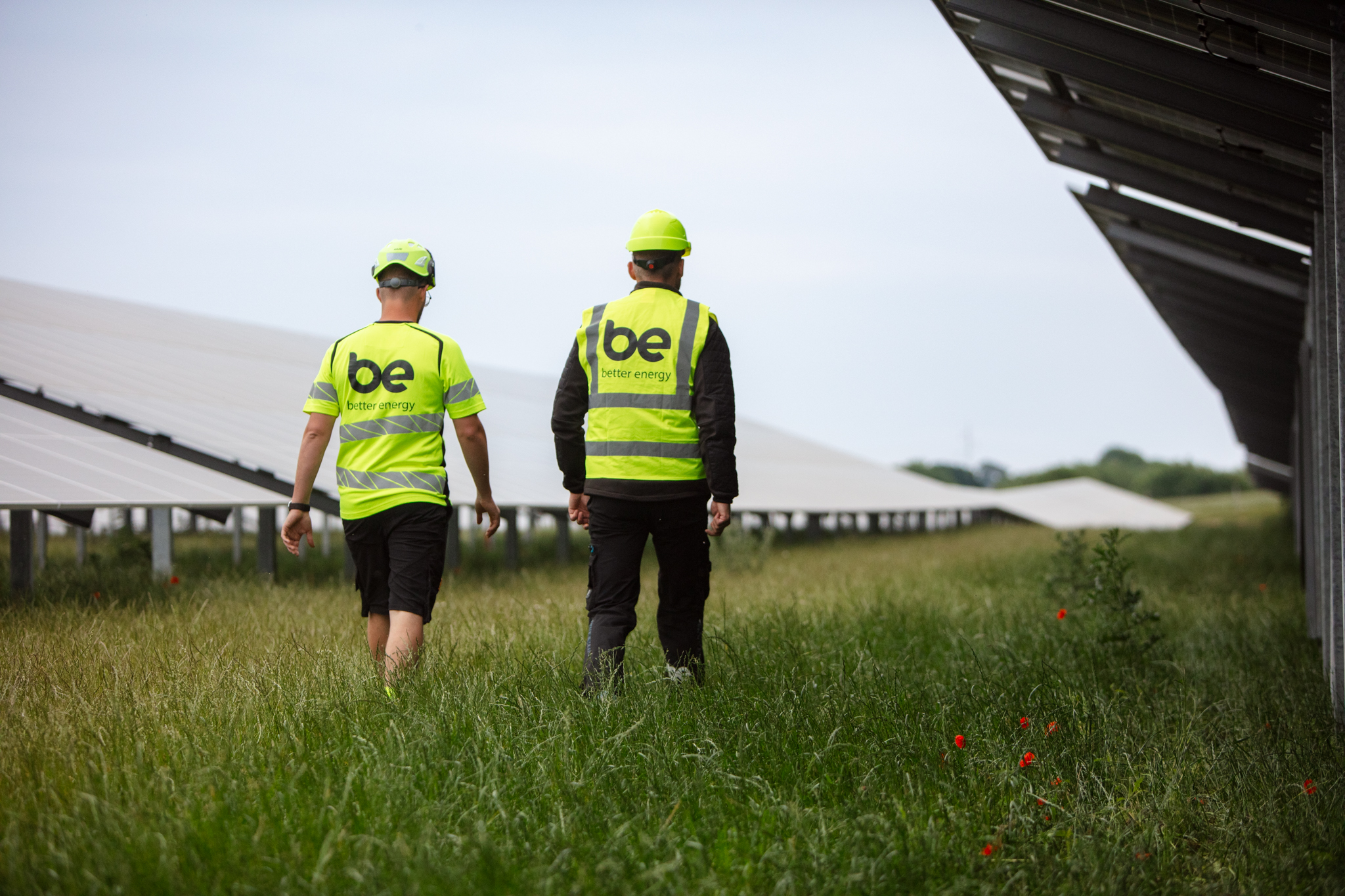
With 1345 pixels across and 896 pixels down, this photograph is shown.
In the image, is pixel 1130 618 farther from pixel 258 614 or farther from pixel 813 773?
pixel 258 614

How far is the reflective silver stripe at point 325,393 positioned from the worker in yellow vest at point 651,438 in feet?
3.03

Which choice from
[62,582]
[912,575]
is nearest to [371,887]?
[62,582]

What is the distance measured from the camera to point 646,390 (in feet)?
13.1

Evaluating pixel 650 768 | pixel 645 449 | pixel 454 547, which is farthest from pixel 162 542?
pixel 650 768

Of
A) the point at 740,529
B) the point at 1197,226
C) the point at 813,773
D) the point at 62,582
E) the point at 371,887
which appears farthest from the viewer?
the point at 740,529

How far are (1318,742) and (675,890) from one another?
2.89 metres

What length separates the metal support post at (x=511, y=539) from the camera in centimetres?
1074

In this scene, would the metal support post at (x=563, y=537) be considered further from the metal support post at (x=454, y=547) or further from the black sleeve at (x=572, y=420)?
the black sleeve at (x=572, y=420)

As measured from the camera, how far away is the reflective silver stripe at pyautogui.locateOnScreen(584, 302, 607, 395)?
13.4 ft

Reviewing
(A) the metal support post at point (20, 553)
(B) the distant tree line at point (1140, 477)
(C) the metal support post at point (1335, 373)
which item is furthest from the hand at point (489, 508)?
(B) the distant tree line at point (1140, 477)

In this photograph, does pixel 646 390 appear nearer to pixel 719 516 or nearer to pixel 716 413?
pixel 716 413

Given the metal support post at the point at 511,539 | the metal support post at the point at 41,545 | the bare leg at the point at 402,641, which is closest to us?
the bare leg at the point at 402,641

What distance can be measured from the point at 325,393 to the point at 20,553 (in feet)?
13.7

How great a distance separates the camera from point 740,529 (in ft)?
40.3
